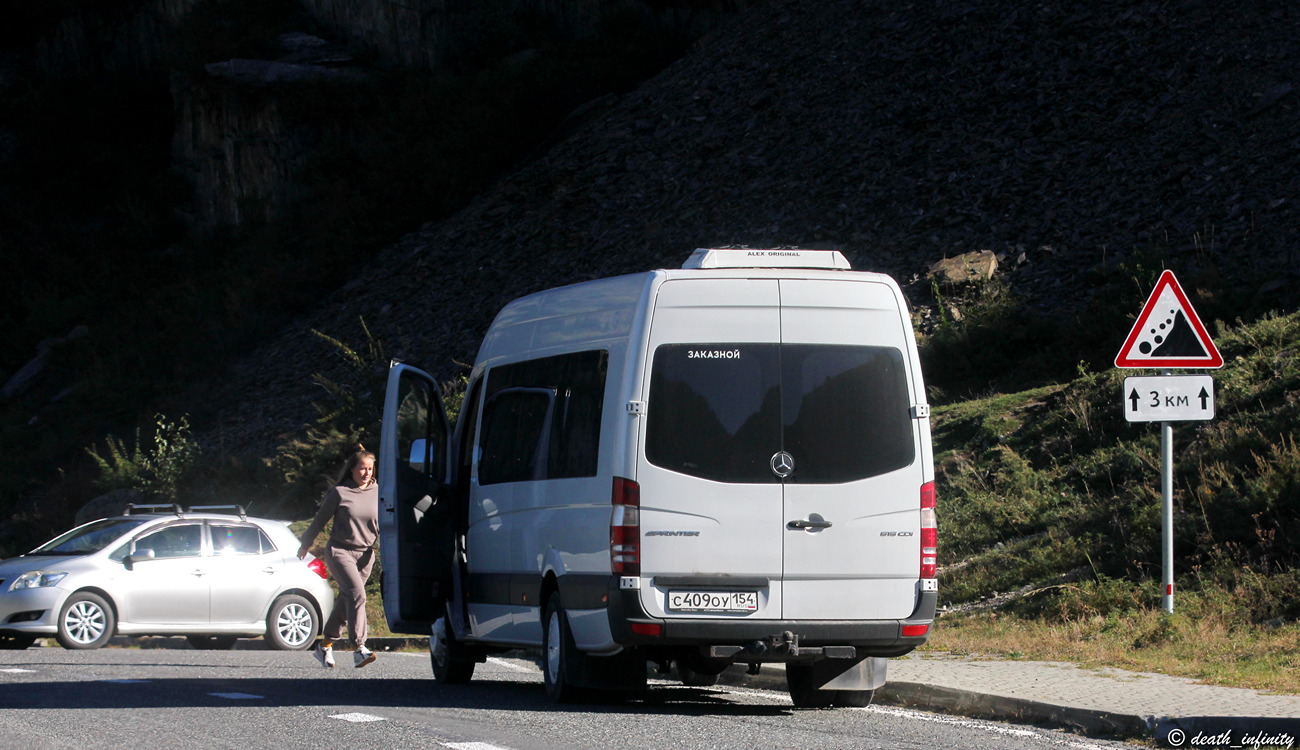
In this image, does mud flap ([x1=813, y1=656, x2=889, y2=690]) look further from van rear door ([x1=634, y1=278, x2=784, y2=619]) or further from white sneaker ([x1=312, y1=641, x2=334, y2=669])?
white sneaker ([x1=312, y1=641, x2=334, y2=669])

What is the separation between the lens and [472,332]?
30734 mm

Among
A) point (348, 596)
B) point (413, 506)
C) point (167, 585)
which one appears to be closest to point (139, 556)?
point (167, 585)

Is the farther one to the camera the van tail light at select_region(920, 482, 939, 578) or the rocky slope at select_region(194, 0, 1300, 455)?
the rocky slope at select_region(194, 0, 1300, 455)

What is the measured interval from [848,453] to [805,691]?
195cm

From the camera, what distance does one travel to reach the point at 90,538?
17844 millimetres

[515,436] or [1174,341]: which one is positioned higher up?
[1174,341]

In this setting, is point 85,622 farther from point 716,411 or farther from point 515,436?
point 716,411

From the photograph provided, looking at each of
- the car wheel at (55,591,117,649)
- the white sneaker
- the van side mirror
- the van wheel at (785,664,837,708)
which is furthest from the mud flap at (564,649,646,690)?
the car wheel at (55,591,117,649)

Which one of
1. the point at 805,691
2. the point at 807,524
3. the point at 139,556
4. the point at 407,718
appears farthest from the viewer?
the point at 139,556

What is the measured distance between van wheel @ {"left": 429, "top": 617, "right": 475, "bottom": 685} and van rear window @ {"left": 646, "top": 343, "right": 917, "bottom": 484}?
365cm

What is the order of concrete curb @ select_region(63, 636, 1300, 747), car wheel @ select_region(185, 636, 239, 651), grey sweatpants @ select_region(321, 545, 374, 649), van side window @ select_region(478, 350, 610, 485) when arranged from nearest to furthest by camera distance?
concrete curb @ select_region(63, 636, 1300, 747) → van side window @ select_region(478, 350, 610, 485) → grey sweatpants @ select_region(321, 545, 374, 649) → car wheel @ select_region(185, 636, 239, 651)

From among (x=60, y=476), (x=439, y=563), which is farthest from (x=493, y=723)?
(x=60, y=476)

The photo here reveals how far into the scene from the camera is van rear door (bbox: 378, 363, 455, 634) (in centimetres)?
1205

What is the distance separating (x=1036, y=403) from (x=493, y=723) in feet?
41.7
